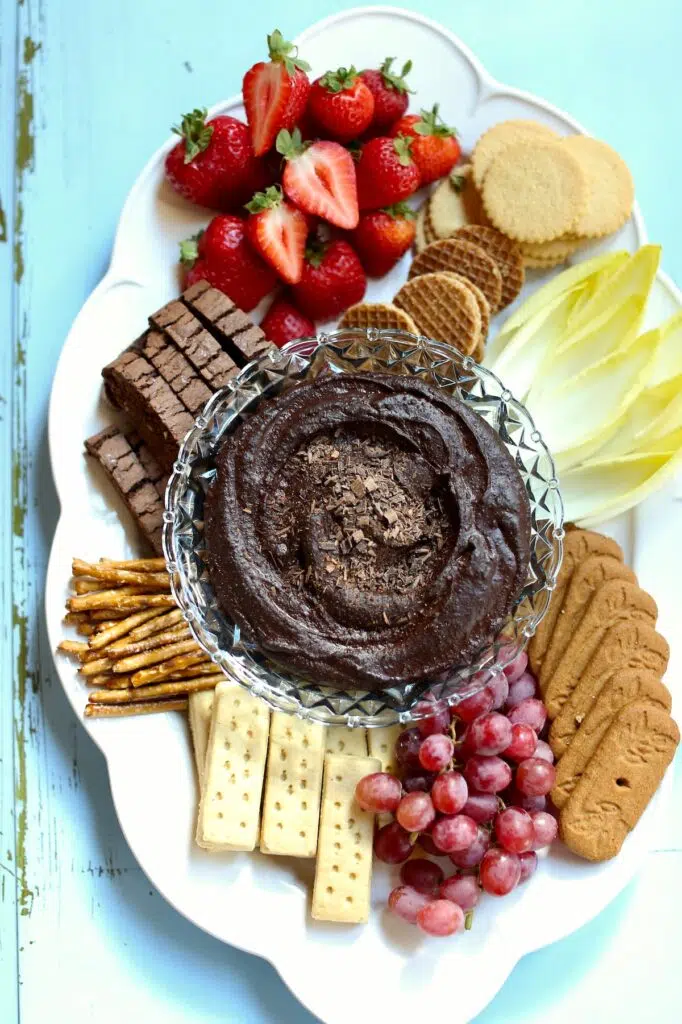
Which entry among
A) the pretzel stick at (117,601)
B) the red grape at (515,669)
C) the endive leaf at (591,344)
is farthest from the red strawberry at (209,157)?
the red grape at (515,669)

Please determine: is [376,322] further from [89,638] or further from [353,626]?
[89,638]

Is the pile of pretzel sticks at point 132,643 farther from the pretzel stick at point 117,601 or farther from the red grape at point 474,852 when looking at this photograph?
the red grape at point 474,852

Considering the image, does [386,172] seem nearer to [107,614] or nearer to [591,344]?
[591,344]

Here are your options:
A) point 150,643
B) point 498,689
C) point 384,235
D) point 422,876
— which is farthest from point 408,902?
point 384,235

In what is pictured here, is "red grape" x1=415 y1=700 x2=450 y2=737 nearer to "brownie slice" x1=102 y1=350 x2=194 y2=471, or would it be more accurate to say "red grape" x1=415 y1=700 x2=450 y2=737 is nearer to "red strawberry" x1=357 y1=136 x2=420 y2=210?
"brownie slice" x1=102 y1=350 x2=194 y2=471

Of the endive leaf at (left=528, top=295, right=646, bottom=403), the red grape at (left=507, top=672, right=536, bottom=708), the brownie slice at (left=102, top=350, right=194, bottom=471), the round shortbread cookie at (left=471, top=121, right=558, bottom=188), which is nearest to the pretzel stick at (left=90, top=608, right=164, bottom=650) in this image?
the brownie slice at (left=102, top=350, right=194, bottom=471)

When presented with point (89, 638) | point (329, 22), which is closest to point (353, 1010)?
Result: point (89, 638)
